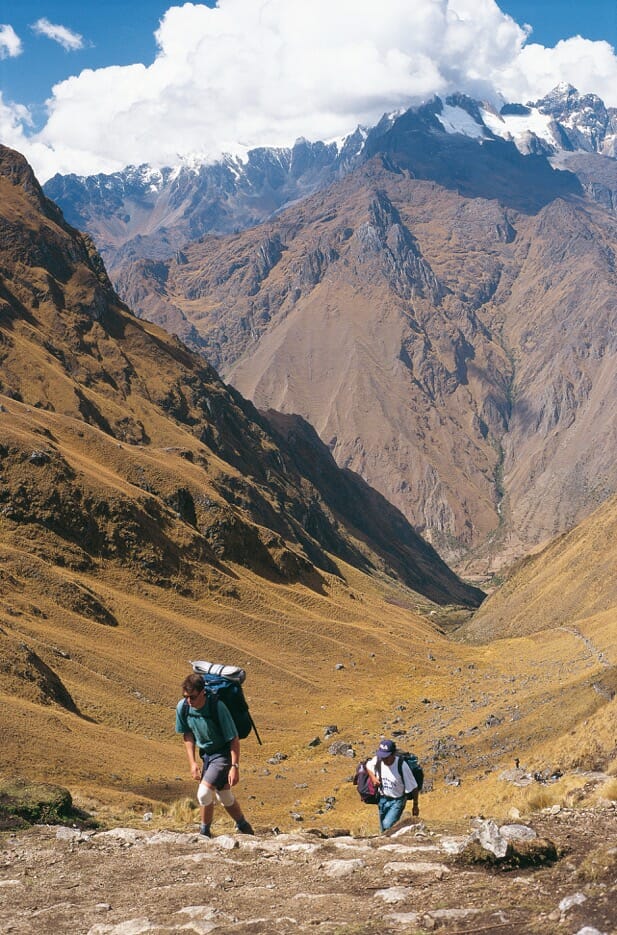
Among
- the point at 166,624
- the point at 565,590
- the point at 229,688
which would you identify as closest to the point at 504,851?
the point at 229,688

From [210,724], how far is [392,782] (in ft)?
13.5

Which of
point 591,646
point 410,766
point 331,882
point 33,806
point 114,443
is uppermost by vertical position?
point 591,646

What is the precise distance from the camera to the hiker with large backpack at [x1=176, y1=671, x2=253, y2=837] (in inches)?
522

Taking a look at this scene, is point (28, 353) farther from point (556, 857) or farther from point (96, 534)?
point (556, 857)

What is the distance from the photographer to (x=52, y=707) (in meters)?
41.7

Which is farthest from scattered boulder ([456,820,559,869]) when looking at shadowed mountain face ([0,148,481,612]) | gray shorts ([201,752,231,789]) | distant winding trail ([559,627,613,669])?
shadowed mountain face ([0,148,481,612])

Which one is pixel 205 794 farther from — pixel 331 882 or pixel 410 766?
pixel 410 766


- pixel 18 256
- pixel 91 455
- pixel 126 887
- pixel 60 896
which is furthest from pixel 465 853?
pixel 18 256

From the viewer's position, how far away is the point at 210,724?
525 inches

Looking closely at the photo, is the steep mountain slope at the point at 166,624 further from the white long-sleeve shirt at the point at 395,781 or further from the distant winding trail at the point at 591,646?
the white long-sleeve shirt at the point at 395,781

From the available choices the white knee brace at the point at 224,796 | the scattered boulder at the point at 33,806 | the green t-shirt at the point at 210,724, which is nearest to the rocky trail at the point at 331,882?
the white knee brace at the point at 224,796

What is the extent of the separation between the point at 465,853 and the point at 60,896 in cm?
569

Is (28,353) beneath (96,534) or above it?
above

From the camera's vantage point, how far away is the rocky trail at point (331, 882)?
888 centimetres
